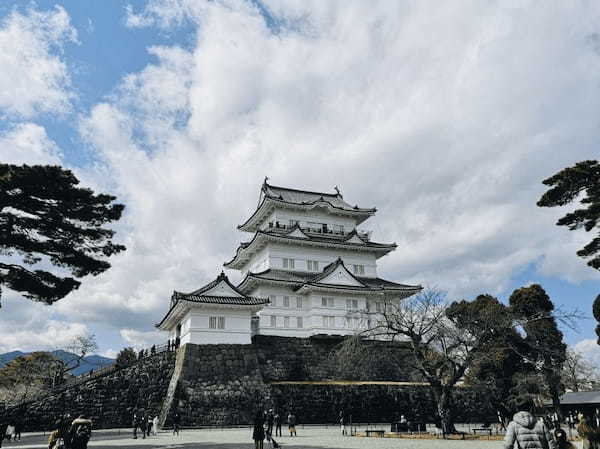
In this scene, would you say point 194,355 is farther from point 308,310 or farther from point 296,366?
point 308,310

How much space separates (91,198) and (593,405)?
29267 mm

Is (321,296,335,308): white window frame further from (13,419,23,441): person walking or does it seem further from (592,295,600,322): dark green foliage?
(13,419,23,441): person walking

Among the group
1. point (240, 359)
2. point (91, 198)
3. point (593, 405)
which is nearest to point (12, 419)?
point (240, 359)

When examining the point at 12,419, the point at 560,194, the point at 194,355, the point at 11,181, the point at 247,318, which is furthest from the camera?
the point at 247,318

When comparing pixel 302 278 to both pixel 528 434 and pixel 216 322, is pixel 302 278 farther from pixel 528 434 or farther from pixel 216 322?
pixel 528 434

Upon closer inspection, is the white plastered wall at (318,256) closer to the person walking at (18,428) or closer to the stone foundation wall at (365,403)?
the stone foundation wall at (365,403)

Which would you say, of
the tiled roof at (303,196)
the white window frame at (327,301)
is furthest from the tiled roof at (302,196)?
the white window frame at (327,301)

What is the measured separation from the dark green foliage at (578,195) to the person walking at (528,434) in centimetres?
1474

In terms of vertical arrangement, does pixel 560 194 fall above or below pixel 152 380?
above

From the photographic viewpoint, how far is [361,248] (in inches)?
1564

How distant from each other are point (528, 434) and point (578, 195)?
→ 1553 cm

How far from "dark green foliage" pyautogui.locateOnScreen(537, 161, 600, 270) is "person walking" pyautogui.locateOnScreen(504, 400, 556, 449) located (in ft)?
48.4

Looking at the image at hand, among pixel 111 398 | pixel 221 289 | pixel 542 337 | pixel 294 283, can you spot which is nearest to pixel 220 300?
pixel 221 289

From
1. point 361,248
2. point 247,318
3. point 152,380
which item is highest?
point 361,248
